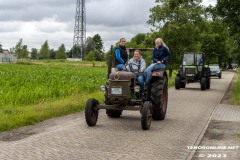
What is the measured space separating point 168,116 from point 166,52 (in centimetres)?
210

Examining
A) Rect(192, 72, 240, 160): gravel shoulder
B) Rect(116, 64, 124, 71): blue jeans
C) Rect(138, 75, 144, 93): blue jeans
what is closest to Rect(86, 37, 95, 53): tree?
Rect(192, 72, 240, 160): gravel shoulder

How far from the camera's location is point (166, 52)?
479 inches

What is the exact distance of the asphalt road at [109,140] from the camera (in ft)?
24.6

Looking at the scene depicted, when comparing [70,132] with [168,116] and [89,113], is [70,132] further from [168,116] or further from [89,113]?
[168,116]

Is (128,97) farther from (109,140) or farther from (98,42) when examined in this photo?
(98,42)

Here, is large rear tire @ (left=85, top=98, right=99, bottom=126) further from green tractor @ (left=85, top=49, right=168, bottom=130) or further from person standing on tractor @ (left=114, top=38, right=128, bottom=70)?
person standing on tractor @ (left=114, top=38, right=128, bottom=70)

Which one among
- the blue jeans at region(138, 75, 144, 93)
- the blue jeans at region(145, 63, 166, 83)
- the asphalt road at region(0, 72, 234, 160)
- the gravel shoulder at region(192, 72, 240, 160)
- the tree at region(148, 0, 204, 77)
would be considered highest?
the tree at region(148, 0, 204, 77)

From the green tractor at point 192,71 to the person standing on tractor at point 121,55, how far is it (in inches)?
553

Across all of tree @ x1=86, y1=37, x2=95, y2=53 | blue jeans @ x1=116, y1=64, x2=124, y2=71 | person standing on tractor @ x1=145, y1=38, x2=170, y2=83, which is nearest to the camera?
blue jeans @ x1=116, y1=64, x2=124, y2=71

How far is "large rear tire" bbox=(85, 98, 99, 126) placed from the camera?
10343 millimetres

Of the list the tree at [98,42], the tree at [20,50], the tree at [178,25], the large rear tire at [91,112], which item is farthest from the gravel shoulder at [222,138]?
the tree at [98,42]

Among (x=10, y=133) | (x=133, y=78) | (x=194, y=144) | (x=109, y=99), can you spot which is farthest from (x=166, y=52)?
(x=10, y=133)

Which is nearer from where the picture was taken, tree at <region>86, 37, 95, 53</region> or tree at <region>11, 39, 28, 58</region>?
tree at <region>11, 39, 28, 58</region>

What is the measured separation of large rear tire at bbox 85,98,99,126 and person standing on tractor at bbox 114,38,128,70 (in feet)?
5.08
